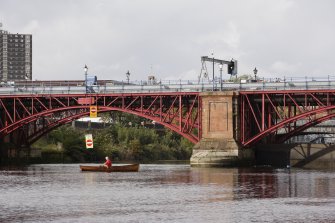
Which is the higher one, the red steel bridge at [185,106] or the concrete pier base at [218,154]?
the red steel bridge at [185,106]

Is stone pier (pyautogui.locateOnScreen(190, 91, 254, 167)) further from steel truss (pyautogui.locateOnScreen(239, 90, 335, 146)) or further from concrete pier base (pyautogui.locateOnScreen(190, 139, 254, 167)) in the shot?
steel truss (pyautogui.locateOnScreen(239, 90, 335, 146))

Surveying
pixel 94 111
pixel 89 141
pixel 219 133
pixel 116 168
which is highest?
pixel 94 111

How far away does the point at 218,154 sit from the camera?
448ft

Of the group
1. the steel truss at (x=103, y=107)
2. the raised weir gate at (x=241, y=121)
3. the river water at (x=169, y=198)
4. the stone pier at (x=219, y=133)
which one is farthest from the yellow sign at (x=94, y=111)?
the river water at (x=169, y=198)

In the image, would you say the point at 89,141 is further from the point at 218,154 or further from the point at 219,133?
the point at 218,154

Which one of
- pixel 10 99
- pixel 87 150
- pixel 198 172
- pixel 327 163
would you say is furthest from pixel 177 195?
pixel 87 150

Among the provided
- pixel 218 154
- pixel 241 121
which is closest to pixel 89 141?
pixel 241 121

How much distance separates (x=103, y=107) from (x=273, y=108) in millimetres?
27637

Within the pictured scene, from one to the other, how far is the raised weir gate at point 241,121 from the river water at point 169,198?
23.5 metres

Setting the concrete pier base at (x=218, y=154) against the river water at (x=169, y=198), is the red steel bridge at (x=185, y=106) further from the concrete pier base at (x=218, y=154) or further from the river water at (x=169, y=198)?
the river water at (x=169, y=198)

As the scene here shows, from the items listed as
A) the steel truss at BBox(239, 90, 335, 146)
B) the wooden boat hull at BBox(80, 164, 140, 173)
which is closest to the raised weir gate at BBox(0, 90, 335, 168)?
the steel truss at BBox(239, 90, 335, 146)

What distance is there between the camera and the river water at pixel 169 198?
63.4 m

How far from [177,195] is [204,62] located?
279 ft

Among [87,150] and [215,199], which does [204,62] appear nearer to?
[87,150]
